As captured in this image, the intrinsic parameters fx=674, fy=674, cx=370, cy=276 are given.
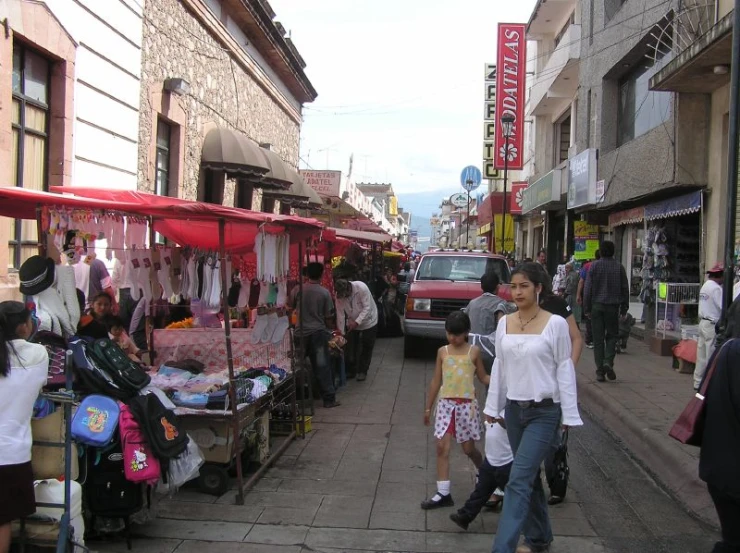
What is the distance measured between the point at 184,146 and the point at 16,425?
988 centimetres

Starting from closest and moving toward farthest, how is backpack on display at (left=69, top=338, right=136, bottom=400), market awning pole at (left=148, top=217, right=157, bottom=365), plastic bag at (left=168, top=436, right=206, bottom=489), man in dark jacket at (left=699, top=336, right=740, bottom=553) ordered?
man in dark jacket at (left=699, top=336, right=740, bottom=553) → backpack on display at (left=69, top=338, right=136, bottom=400) → plastic bag at (left=168, top=436, right=206, bottom=489) → market awning pole at (left=148, top=217, right=157, bottom=365)

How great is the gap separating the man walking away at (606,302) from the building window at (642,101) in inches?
176

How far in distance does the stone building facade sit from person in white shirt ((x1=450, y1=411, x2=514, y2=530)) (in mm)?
8275

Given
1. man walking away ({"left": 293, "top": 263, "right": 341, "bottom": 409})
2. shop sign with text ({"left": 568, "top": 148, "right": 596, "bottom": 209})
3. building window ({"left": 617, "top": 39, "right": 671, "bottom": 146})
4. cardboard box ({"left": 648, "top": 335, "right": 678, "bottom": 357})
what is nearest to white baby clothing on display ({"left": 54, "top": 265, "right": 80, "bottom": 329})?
man walking away ({"left": 293, "top": 263, "right": 341, "bottom": 409})

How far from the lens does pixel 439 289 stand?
11719 mm

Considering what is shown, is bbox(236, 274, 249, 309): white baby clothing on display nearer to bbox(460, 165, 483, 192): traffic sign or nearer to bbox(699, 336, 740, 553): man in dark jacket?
bbox(699, 336, 740, 553): man in dark jacket

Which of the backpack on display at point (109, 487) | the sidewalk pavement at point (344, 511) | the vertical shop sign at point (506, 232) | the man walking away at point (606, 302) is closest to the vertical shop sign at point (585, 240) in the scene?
the vertical shop sign at point (506, 232)

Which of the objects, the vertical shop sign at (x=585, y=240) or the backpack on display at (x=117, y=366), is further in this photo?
the vertical shop sign at (x=585, y=240)

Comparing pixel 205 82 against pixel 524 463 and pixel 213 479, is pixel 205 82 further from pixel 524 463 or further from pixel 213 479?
pixel 524 463

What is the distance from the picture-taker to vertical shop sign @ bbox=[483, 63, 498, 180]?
29.2 m

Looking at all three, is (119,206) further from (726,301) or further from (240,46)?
(240,46)

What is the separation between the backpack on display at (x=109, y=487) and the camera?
171 inches

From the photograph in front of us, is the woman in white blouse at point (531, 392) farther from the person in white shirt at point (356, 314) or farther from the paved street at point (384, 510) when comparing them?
the person in white shirt at point (356, 314)

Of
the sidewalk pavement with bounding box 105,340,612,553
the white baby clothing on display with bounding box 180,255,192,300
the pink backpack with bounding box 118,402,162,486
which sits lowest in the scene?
the sidewalk pavement with bounding box 105,340,612,553
